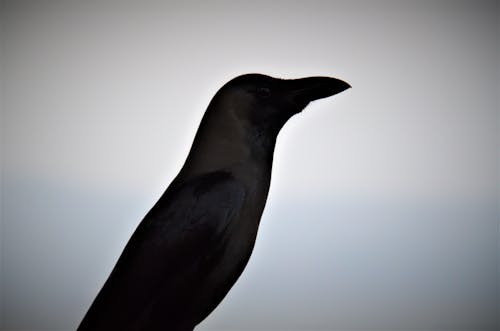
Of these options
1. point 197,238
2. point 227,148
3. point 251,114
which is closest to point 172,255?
point 197,238

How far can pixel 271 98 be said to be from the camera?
3.65 ft

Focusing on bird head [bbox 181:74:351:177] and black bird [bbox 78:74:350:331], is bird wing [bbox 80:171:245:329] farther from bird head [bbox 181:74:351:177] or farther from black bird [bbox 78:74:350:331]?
bird head [bbox 181:74:351:177]

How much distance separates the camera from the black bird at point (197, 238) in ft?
3.12

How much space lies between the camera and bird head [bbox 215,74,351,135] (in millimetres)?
1111

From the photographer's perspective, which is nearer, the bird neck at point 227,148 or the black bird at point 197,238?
the black bird at point 197,238

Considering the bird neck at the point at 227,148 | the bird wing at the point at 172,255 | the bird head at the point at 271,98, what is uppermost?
the bird head at the point at 271,98

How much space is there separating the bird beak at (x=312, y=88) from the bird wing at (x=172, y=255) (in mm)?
278

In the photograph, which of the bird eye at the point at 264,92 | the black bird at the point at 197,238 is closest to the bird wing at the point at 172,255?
the black bird at the point at 197,238

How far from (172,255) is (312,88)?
0.52 meters

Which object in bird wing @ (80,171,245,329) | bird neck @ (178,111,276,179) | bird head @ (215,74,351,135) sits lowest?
bird wing @ (80,171,245,329)

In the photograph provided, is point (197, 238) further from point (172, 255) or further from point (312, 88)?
point (312, 88)

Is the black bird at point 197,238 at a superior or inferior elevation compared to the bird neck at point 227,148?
inferior

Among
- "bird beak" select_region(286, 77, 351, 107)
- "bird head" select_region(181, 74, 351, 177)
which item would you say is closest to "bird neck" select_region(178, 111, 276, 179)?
"bird head" select_region(181, 74, 351, 177)

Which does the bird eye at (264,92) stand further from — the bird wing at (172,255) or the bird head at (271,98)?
the bird wing at (172,255)
